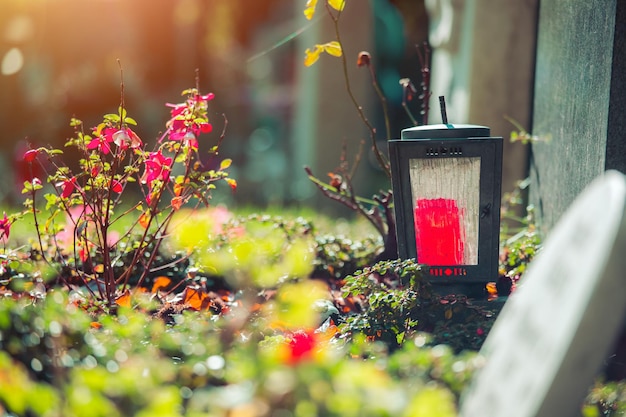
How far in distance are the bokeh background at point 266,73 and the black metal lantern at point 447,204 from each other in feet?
3.78

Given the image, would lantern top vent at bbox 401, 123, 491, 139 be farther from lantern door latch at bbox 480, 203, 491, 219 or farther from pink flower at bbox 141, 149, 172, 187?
pink flower at bbox 141, 149, 172, 187

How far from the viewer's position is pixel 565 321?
5.61 ft

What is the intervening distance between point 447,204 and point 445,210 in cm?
3

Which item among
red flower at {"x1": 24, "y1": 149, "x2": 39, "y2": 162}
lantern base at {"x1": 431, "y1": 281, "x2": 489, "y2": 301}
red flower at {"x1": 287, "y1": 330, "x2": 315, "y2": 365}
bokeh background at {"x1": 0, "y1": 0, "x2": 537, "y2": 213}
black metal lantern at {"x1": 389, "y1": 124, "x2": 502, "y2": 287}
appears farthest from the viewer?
bokeh background at {"x1": 0, "y1": 0, "x2": 537, "y2": 213}

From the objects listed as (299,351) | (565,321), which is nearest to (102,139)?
(299,351)

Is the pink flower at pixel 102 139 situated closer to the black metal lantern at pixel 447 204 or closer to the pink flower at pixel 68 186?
the pink flower at pixel 68 186

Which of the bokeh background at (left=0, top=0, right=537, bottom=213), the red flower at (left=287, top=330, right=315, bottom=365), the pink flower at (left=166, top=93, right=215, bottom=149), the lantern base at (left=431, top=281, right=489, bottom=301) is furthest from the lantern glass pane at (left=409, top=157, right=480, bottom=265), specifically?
the bokeh background at (left=0, top=0, right=537, bottom=213)

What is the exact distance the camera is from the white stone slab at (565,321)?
66.5 inches

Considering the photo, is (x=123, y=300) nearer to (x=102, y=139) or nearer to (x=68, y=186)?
(x=68, y=186)

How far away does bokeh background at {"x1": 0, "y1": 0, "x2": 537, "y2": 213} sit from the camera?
5699 millimetres

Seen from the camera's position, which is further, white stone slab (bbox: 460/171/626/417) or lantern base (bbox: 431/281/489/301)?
lantern base (bbox: 431/281/489/301)

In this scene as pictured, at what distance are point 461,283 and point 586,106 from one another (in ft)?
Result: 3.53

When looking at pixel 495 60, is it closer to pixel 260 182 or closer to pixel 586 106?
pixel 586 106

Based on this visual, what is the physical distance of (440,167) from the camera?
10.8 feet
